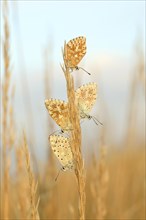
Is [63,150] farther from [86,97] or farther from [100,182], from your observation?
[100,182]

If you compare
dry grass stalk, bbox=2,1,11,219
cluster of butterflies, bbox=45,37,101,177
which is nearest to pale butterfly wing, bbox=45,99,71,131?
cluster of butterflies, bbox=45,37,101,177

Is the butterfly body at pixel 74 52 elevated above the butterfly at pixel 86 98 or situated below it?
above

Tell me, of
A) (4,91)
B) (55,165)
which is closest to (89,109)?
(4,91)

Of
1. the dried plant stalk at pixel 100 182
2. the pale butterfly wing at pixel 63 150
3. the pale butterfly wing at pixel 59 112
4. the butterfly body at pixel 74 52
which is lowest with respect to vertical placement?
the dried plant stalk at pixel 100 182

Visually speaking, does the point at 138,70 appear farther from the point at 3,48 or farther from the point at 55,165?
the point at 3,48

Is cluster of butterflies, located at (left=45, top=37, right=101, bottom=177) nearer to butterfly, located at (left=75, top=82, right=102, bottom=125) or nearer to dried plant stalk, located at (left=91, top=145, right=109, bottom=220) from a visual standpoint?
butterfly, located at (left=75, top=82, right=102, bottom=125)

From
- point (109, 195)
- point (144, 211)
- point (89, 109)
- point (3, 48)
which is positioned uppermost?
point (3, 48)

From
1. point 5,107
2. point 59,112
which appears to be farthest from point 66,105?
point 5,107

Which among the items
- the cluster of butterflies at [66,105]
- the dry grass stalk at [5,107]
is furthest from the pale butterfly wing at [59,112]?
the dry grass stalk at [5,107]

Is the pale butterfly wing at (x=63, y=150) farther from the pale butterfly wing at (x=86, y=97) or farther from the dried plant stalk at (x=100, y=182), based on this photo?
the dried plant stalk at (x=100, y=182)
